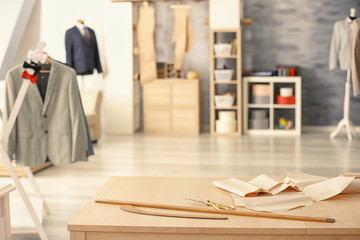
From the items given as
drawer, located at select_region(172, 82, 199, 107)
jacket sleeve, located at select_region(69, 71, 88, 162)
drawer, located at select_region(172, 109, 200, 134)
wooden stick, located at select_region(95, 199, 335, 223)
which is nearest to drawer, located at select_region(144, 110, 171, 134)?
drawer, located at select_region(172, 109, 200, 134)

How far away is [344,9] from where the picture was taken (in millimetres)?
8477

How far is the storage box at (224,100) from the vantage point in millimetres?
8273

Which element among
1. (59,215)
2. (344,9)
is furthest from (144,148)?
(344,9)

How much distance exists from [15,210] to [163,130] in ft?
14.7

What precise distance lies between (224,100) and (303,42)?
5.32 feet

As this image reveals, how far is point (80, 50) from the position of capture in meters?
7.89

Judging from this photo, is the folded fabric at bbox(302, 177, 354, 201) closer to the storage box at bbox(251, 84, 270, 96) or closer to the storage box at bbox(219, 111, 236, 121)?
the storage box at bbox(219, 111, 236, 121)

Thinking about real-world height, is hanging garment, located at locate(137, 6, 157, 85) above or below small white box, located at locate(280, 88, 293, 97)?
above

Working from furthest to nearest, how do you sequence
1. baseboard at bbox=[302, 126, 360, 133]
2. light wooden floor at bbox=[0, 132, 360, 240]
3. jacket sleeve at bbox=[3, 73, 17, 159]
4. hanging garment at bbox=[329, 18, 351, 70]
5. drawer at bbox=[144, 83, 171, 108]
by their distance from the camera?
baseboard at bbox=[302, 126, 360, 133]
drawer at bbox=[144, 83, 171, 108]
hanging garment at bbox=[329, 18, 351, 70]
light wooden floor at bbox=[0, 132, 360, 240]
jacket sleeve at bbox=[3, 73, 17, 159]

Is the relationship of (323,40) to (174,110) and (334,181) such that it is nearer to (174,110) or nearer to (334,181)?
(174,110)

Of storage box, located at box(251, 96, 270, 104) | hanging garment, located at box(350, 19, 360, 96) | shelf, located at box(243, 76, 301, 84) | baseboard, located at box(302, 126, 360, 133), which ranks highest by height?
hanging garment, located at box(350, 19, 360, 96)

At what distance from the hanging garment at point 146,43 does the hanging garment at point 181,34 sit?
352 mm

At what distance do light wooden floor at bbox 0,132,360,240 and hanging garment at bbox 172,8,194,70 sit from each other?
1.35 m

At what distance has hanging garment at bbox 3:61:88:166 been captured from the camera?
391 cm
